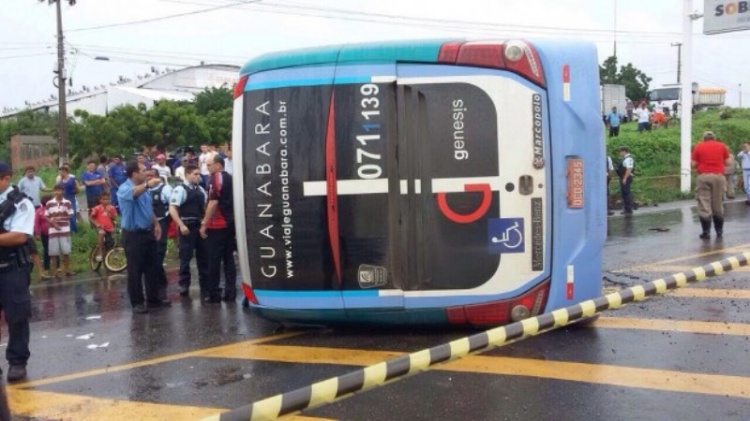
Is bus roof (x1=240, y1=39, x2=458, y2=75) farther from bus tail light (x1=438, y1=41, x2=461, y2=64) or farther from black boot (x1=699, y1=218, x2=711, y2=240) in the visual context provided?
black boot (x1=699, y1=218, x2=711, y2=240)

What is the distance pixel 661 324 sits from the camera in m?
6.91

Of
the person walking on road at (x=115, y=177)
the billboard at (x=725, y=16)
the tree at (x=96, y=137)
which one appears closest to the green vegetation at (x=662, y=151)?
the billboard at (x=725, y=16)

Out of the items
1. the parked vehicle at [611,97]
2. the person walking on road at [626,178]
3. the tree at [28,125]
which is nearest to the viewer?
the person walking on road at [626,178]

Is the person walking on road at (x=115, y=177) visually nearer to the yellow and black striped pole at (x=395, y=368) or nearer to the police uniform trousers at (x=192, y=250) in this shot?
the police uniform trousers at (x=192, y=250)

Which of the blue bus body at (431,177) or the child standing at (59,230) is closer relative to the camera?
the blue bus body at (431,177)

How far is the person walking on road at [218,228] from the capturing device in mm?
8945

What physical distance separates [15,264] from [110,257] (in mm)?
7192

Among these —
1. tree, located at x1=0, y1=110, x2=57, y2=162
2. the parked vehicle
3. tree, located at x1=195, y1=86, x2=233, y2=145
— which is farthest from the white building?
the parked vehicle

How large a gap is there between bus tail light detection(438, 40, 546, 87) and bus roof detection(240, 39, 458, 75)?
11 centimetres

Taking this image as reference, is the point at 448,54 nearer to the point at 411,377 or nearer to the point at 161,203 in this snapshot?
the point at 411,377

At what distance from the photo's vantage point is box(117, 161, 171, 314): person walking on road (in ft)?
28.9

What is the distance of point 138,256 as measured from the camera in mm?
8812

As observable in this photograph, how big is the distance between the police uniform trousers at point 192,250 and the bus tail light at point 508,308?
4423 mm

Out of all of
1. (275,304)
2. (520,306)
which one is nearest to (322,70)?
(275,304)
